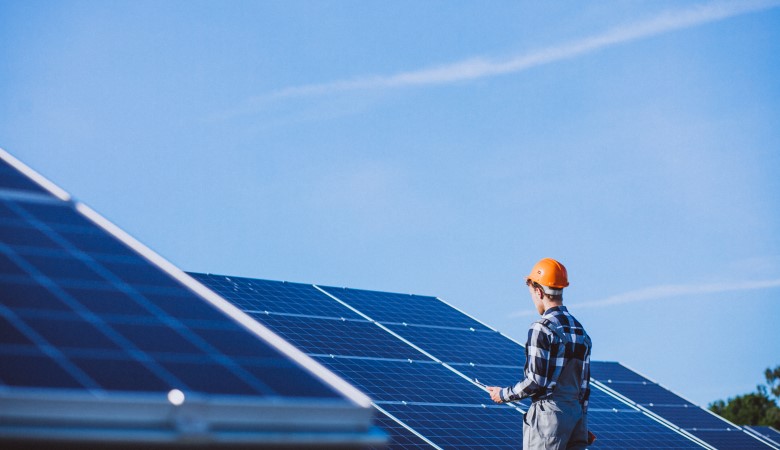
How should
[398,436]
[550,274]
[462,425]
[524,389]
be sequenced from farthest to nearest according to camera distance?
1. [462,425]
2. [398,436]
3. [550,274]
4. [524,389]

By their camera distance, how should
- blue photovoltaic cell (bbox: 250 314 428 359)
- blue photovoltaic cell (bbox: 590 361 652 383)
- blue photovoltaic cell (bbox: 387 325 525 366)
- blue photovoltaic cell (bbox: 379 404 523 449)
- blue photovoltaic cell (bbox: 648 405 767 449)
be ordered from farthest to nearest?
blue photovoltaic cell (bbox: 590 361 652 383), blue photovoltaic cell (bbox: 648 405 767 449), blue photovoltaic cell (bbox: 387 325 525 366), blue photovoltaic cell (bbox: 250 314 428 359), blue photovoltaic cell (bbox: 379 404 523 449)

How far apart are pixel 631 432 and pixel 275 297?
19.4ft

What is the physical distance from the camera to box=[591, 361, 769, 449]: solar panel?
60.5ft

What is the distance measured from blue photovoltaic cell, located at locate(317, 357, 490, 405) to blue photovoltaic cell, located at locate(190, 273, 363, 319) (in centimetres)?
178

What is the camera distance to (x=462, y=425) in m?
13.4

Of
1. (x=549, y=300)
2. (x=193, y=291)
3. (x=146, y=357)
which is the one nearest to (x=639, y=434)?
(x=549, y=300)

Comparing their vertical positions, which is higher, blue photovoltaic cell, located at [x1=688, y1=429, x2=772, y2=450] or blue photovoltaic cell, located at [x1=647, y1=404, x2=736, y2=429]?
blue photovoltaic cell, located at [x1=647, y1=404, x2=736, y2=429]

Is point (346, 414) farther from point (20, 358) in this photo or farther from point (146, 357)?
point (20, 358)

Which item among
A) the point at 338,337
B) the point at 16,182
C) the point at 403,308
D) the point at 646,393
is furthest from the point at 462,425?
the point at 646,393

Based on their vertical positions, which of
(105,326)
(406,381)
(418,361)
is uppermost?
(418,361)

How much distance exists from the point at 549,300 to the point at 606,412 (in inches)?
264

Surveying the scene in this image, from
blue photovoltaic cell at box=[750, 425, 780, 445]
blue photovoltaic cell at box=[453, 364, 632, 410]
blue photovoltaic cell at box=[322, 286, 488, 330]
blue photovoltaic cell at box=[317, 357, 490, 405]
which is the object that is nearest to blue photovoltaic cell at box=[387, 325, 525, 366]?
blue photovoltaic cell at box=[453, 364, 632, 410]

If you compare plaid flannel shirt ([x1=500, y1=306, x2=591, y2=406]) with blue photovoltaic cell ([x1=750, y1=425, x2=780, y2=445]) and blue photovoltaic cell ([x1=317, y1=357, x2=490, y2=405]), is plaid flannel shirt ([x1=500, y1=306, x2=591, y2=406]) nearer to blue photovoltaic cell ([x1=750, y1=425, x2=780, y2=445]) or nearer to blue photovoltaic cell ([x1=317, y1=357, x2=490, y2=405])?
blue photovoltaic cell ([x1=317, y1=357, x2=490, y2=405])

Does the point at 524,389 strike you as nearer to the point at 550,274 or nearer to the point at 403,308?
the point at 550,274
